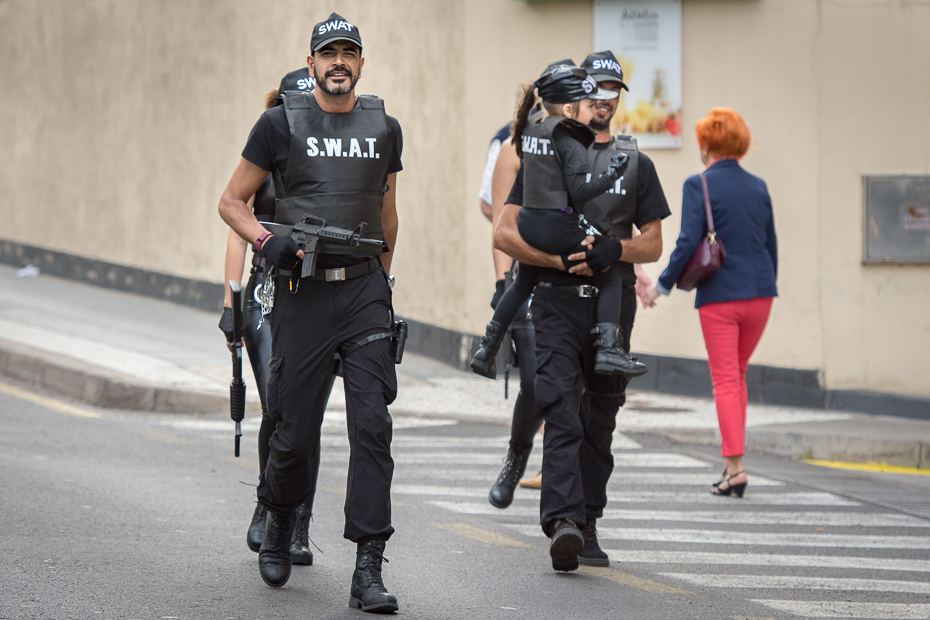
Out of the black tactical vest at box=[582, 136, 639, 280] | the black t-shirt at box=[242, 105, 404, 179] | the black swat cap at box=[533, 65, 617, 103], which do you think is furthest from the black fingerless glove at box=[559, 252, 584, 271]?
the black t-shirt at box=[242, 105, 404, 179]

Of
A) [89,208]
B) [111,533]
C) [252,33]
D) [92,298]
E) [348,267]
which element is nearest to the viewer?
[348,267]

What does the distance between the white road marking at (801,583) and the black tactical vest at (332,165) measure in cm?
194

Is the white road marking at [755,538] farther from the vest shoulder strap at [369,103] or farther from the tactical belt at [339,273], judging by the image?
the vest shoulder strap at [369,103]

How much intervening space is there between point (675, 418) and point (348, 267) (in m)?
5.01

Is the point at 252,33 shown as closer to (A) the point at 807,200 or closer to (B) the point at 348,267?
(A) the point at 807,200

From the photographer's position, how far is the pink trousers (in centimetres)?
675

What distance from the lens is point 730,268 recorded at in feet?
22.1

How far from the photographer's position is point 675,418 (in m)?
9.06

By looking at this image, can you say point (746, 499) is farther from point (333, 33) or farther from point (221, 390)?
point (221, 390)

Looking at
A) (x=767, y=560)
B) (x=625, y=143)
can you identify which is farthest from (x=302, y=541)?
(x=625, y=143)

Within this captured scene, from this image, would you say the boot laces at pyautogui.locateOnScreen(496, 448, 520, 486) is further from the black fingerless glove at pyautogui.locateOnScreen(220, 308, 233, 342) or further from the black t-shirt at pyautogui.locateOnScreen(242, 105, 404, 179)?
the black t-shirt at pyautogui.locateOnScreen(242, 105, 404, 179)

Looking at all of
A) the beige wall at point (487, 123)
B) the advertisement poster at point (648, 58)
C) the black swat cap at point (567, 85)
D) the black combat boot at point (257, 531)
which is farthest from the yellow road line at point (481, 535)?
the advertisement poster at point (648, 58)

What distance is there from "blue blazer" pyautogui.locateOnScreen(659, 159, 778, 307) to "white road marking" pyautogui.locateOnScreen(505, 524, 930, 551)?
139 cm

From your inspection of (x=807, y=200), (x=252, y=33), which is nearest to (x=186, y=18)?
(x=252, y=33)
